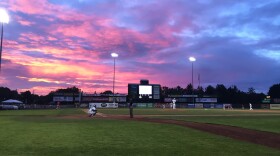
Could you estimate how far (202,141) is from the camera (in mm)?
15117

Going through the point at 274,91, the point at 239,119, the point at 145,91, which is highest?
the point at 274,91

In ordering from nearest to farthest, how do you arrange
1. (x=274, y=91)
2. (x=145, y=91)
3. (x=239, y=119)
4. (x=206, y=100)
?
(x=239, y=119), (x=145, y=91), (x=206, y=100), (x=274, y=91)

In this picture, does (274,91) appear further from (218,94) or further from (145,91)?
(145,91)

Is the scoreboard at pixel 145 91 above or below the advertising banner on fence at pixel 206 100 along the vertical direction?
above

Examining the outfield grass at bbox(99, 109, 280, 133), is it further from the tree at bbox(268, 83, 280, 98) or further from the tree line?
the tree at bbox(268, 83, 280, 98)

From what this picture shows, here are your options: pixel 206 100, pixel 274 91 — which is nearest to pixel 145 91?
pixel 206 100

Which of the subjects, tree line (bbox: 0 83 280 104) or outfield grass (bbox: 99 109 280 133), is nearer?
outfield grass (bbox: 99 109 280 133)

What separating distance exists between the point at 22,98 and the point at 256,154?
592 ft

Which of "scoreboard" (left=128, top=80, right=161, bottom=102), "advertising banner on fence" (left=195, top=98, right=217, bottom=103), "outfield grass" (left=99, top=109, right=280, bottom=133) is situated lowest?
"outfield grass" (left=99, top=109, right=280, bottom=133)

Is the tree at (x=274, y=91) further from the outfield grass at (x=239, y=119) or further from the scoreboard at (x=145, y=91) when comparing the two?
the outfield grass at (x=239, y=119)

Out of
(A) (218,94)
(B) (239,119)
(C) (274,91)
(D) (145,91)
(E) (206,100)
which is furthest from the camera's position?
(C) (274,91)

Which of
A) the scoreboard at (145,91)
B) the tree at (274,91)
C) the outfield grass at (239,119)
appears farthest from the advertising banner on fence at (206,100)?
the tree at (274,91)

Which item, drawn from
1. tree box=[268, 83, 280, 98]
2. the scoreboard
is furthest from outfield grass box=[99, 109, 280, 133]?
tree box=[268, 83, 280, 98]

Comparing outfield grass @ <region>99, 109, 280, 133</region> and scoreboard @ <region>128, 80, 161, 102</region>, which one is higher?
scoreboard @ <region>128, 80, 161, 102</region>
